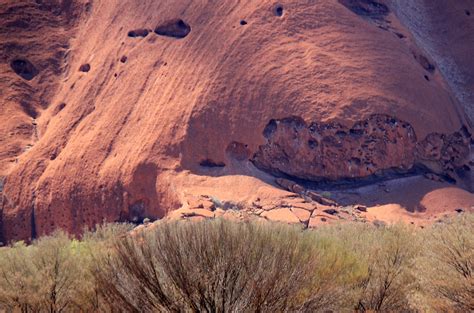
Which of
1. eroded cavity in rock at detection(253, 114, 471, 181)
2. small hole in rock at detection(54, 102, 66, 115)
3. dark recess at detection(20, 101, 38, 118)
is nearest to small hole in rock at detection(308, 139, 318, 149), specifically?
eroded cavity in rock at detection(253, 114, 471, 181)

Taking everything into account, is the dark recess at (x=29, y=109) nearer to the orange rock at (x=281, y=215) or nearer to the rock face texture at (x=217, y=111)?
the rock face texture at (x=217, y=111)

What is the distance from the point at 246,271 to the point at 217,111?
85.0 feet

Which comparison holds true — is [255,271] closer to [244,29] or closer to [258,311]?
[258,311]

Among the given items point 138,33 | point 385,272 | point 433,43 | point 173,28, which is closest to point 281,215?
point 385,272

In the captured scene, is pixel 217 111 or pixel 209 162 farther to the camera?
pixel 217 111

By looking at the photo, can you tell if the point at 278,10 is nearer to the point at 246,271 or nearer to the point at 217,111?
the point at 217,111

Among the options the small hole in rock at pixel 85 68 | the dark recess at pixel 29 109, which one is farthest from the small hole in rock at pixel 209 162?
the dark recess at pixel 29 109

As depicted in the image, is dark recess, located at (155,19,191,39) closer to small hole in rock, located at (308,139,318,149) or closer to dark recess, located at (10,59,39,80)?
dark recess, located at (10,59,39,80)

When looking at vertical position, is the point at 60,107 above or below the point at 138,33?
below

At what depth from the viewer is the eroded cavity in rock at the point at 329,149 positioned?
1561 inches

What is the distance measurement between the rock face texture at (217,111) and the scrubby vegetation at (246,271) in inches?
532

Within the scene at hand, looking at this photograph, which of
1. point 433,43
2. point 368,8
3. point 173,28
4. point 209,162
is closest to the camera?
point 209,162

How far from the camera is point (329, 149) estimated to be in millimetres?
39656

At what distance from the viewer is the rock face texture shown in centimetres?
3947
